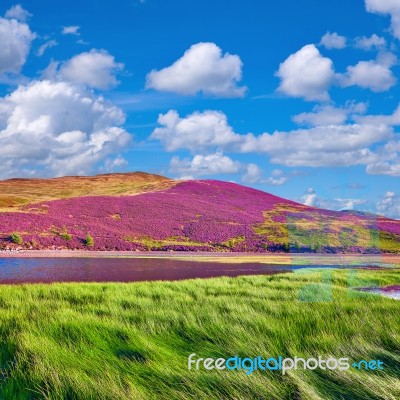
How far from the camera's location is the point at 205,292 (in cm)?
1285

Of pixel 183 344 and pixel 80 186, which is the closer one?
pixel 183 344

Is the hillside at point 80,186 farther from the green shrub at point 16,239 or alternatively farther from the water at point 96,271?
the water at point 96,271

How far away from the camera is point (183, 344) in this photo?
22.5 feet

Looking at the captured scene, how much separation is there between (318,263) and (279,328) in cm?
2353

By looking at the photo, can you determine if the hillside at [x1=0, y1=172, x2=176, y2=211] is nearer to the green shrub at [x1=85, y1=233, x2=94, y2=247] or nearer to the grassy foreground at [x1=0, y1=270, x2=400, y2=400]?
the green shrub at [x1=85, y1=233, x2=94, y2=247]

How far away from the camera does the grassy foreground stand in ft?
16.0

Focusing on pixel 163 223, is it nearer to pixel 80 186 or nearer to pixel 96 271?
pixel 96 271

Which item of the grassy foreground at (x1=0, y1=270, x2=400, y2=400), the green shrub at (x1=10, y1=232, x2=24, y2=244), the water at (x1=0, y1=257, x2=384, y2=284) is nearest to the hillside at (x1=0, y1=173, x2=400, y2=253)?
the green shrub at (x1=10, y1=232, x2=24, y2=244)

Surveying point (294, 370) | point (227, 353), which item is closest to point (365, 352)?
point (294, 370)

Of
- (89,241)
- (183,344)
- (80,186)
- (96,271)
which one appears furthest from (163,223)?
(80,186)

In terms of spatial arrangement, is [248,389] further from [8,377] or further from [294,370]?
[8,377]

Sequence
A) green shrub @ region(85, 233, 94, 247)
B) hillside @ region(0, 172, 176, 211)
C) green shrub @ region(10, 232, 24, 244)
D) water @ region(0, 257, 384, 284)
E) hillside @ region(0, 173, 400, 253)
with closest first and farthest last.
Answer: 1. water @ region(0, 257, 384, 284)
2. green shrub @ region(10, 232, 24, 244)
3. green shrub @ region(85, 233, 94, 247)
4. hillside @ region(0, 173, 400, 253)
5. hillside @ region(0, 172, 176, 211)

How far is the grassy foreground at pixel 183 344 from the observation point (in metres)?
4.89

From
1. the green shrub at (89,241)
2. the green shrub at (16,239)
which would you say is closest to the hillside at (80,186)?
the green shrub at (16,239)
